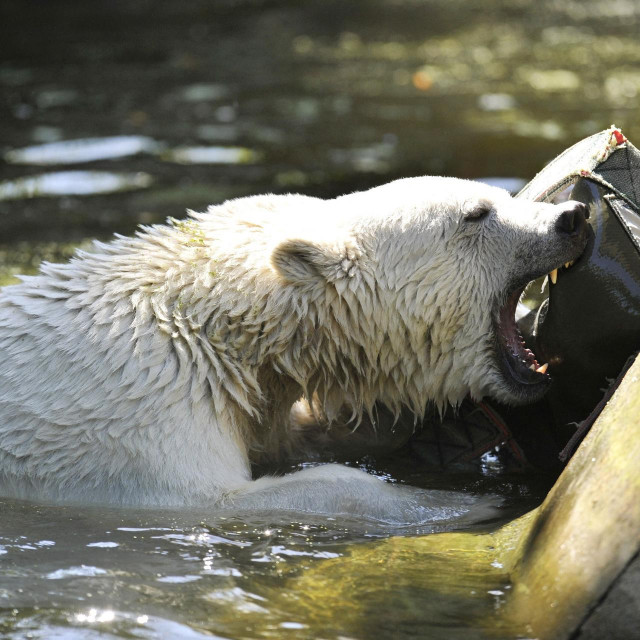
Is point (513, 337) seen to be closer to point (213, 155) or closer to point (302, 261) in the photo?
point (302, 261)

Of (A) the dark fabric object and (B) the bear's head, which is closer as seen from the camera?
(A) the dark fabric object

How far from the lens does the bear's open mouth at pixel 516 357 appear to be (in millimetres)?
4531

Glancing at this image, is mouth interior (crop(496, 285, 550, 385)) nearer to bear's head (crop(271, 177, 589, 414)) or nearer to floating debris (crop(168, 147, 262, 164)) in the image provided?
bear's head (crop(271, 177, 589, 414))

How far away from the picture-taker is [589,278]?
4164mm

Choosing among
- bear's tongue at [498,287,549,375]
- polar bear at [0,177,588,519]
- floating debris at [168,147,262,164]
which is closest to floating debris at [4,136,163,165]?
floating debris at [168,147,262,164]

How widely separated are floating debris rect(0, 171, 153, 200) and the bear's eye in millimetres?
5129

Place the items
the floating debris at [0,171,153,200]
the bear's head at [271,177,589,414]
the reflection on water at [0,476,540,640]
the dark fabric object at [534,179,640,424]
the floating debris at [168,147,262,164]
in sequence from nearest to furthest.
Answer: the reflection on water at [0,476,540,640] < the dark fabric object at [534,179,640,424] < the bear's head at [271,177,589,414] < the floating debris at [0,171,153,200] < the floating debris at [168,147,262,164]

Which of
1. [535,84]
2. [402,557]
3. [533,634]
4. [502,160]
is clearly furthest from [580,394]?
[535,84]

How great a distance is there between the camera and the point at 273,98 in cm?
1180

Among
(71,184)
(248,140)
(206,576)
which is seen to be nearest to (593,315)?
(206,576)

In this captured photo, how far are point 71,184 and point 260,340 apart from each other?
5.34 m

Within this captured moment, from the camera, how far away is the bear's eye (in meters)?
4.55

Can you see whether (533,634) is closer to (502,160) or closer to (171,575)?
(171,575)

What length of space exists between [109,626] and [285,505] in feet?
3.55
